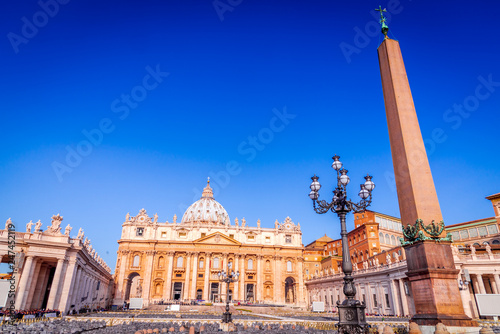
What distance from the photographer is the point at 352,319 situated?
9.62 meters

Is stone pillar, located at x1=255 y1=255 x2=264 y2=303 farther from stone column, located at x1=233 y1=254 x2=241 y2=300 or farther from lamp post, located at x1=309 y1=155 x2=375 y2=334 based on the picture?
lamp post, located at x1=309 y1=155 x2=375 y2=334

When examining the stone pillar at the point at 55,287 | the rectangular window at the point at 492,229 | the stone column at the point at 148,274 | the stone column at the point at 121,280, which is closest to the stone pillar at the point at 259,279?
the stone column at the point at 148,274

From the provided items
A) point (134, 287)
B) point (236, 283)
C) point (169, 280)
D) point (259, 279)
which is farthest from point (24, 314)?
point (259, 279)

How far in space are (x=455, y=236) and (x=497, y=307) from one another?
2913 cm

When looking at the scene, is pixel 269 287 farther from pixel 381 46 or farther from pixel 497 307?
pixel 381 46

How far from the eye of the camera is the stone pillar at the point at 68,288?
2884 cm

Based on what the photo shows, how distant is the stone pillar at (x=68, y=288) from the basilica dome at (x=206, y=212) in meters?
56.3

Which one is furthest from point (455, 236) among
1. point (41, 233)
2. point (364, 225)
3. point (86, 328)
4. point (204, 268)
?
point (41, 233)

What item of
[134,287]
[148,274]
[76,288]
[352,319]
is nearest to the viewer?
[352,319]

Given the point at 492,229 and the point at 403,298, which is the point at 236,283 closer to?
the point at 403,298

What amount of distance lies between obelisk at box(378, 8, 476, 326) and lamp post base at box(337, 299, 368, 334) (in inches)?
89.2

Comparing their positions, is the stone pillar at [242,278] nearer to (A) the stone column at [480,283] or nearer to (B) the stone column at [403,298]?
(B) the stone column at [403,298]

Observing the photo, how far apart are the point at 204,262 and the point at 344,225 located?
5770 centimetres

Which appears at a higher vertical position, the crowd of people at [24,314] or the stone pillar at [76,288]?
the stone pillar at [76,288]
